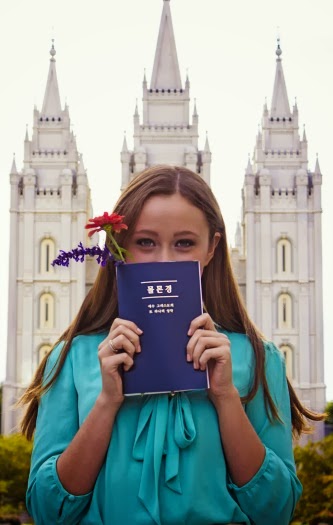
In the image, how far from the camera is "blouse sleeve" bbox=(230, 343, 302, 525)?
7.11 ft

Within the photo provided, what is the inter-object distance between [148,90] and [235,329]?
4158cm

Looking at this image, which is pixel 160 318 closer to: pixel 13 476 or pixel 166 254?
pixel 166 254

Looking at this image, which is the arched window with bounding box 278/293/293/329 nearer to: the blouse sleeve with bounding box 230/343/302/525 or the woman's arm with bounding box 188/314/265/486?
the blouse sleeve with bounding box 230/343/302/525

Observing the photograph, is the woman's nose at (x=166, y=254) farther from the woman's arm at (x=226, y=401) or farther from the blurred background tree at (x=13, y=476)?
the blurred background tree at (x=13, y=476)

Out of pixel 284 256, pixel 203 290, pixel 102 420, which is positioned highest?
pixel 284 256

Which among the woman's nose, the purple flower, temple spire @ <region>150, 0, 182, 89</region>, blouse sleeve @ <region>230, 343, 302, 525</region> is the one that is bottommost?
blouse sleeve @ <region>230, 343, 302, 525</region>

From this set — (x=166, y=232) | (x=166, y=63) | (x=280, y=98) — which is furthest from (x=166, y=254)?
(x=166, y=63)

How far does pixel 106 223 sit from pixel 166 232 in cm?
21

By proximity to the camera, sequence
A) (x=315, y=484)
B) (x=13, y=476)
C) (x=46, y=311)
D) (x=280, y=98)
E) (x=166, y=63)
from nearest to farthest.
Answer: (x=315, y=484)
(x=13, y=476)
(x=46, y=311)
(x=280, y=98)
(x=166, y=63)

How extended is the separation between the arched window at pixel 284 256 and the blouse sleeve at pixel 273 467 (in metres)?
38.5

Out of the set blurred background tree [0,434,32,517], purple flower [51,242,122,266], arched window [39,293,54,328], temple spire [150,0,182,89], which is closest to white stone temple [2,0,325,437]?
arched window [39,293,54,328]

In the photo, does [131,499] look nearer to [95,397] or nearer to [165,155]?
[95,397]

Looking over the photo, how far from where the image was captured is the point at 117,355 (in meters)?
2.08

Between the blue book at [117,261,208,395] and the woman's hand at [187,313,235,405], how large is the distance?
0.02m
